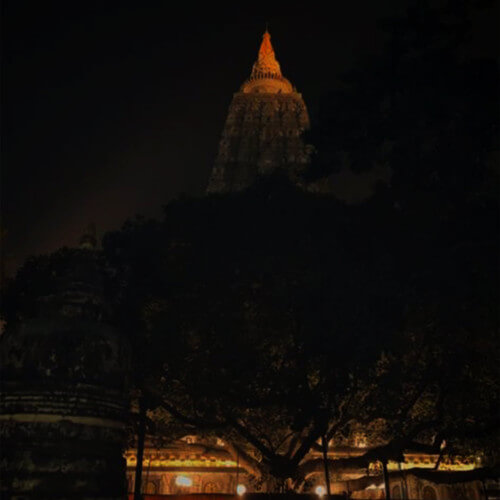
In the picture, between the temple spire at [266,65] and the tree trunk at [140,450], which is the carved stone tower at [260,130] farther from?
the tree trunk at [140,450]

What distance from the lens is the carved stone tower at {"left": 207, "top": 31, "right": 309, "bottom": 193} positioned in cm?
9212

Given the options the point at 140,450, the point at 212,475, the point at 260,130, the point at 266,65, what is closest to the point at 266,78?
the point at 266,65

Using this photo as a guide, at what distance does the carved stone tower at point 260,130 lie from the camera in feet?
302

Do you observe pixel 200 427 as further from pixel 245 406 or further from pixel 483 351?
pixel 483 351

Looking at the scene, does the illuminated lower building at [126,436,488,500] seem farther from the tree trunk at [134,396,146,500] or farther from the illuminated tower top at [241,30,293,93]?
the illuminated tower top at [241,30,293,93]

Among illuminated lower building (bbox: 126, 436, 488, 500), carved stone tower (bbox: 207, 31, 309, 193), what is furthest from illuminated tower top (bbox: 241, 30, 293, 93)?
illuminated lower building (bbox: 126, 436, 488, 500)

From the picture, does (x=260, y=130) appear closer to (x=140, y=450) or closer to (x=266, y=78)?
(x=266, y=78)

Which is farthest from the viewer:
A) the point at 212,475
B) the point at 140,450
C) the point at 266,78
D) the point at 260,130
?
the point at 266,78

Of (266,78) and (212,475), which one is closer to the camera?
(212,475)

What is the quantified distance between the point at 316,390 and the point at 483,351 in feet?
13.4

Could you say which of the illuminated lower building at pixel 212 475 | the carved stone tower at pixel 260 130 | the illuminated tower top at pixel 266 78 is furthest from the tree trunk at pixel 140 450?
the illuminated tower top at pixel 266 78

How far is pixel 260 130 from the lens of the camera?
318ft

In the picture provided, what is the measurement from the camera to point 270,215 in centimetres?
1502

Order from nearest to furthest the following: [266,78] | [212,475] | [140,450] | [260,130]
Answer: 1. [140,450]
2. [212,475]
3. [260,130]
4. [266,78]
